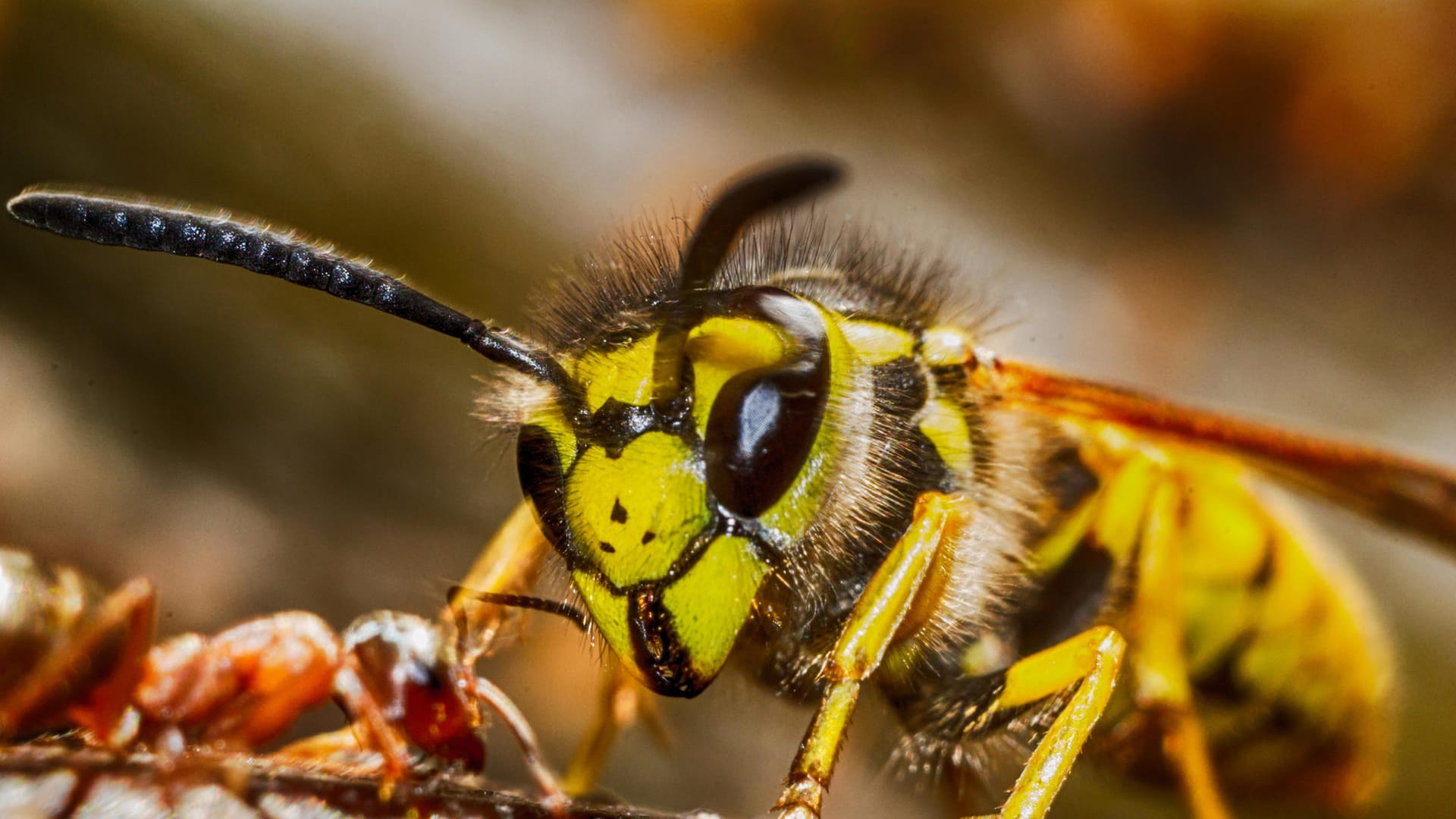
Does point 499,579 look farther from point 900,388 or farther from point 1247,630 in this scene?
point 1247,630

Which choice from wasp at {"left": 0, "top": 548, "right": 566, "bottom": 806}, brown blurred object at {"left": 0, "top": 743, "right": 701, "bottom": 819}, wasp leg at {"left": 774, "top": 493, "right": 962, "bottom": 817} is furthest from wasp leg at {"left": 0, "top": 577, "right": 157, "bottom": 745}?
wasp leg at {"left": 774, "top": 493, "right": 962, "bottom": 817}

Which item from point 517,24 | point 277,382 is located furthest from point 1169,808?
point 517,24

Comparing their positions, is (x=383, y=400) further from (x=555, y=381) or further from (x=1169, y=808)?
(x=1169, y=808)

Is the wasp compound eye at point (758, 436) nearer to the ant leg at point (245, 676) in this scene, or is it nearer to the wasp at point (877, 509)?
the wasp at point (877, 509)

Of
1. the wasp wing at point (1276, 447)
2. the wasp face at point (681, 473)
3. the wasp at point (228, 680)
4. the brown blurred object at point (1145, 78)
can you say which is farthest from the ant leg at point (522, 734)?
the brown blurred object at point (1145, 78)

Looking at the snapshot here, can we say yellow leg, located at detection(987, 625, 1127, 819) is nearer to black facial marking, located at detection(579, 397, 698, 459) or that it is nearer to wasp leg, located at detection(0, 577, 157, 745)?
black facial marking, located at detection(579, 397, 698, 459)

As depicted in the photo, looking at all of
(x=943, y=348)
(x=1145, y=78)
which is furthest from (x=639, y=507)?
(x=1145, y=78)
